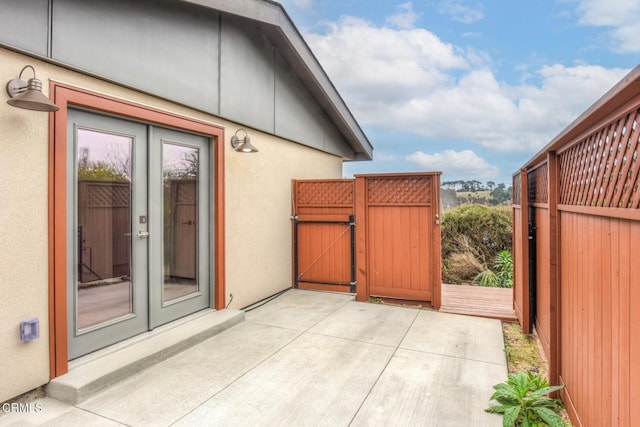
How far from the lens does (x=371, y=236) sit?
5.55 meters

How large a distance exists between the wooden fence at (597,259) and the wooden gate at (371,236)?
6.61 feet

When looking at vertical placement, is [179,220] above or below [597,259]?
above

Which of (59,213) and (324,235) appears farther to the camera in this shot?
(324,235)

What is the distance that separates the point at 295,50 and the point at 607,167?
15.9 feet

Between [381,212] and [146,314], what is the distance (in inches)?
134

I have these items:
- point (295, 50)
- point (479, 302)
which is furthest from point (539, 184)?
point (295, 50)

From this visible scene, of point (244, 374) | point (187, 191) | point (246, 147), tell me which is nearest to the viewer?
point (244, 374)

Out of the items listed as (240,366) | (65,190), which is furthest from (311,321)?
(65,190)

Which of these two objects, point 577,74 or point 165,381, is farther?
point 577,74

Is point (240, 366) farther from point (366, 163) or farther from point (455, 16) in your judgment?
point (455, 16)

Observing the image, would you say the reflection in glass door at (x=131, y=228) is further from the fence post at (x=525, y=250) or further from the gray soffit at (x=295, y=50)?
the fence post at (x=525, y=250)

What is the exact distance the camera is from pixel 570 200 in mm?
2453

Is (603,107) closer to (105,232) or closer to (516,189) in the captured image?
(516,189)

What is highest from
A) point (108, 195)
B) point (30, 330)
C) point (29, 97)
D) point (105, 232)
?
point (29, 97)
